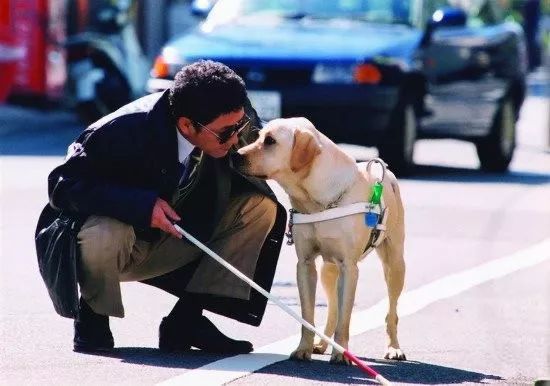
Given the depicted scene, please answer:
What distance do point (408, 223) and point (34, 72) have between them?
10.4 m

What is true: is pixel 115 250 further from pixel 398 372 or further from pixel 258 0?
pixel 258 0

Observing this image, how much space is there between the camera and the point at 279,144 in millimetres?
6914

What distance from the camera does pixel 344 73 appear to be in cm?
1429

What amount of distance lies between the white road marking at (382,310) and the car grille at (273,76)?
3222mm

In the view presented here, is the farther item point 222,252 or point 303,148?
point 222,252

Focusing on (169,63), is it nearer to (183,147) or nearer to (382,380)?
(183,147)

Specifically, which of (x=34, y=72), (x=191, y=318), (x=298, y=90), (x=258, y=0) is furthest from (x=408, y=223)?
(x=34, y=72)

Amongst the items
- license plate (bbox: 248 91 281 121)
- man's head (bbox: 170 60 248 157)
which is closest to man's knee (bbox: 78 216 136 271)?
man's head (bbox: 170 60 248 157)

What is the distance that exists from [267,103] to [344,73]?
0.66 m

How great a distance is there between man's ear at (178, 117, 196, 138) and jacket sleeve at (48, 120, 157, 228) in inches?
7.3

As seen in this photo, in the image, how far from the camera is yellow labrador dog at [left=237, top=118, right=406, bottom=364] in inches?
273

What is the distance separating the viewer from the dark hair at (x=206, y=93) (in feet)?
22.4

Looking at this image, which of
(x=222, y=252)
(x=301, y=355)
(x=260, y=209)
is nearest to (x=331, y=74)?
(x=260, y=209)

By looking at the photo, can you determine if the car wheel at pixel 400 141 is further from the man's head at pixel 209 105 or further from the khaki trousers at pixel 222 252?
the man's head at pixel 209 105
